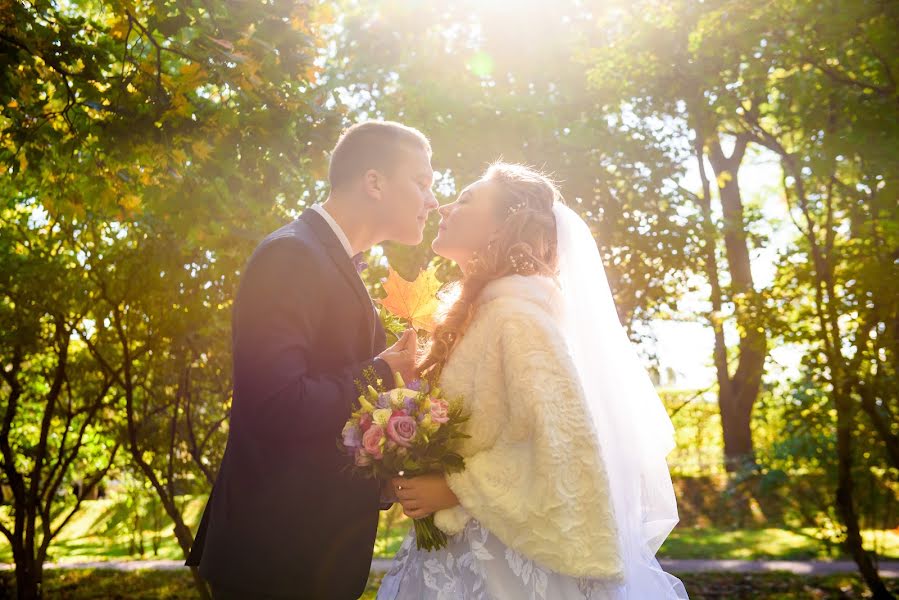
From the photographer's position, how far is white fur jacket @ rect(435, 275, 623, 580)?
2742 millimetres

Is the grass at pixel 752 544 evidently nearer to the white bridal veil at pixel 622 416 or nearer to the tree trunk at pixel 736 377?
the tree trunk at pixel 736 377

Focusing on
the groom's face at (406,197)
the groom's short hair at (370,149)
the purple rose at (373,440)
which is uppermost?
the groom's short hair at (370,149)

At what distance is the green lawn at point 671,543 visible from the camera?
1151 centimetres

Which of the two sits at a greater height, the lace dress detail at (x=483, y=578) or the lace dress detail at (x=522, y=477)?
the lace dress detail at (x=522, y=477)

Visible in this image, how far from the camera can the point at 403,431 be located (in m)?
2.71

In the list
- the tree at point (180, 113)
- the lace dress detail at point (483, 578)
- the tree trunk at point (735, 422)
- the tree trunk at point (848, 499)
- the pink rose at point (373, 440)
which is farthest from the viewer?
the tree trunk at point (735, 422)

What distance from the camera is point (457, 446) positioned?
2.94 m

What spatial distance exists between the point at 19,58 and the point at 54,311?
3532 millimetres

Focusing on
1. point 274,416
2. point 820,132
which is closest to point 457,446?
point 274,416

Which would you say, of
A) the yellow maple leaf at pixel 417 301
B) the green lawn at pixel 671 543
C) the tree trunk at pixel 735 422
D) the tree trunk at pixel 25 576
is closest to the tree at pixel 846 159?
the green lawn at pixel 671 543

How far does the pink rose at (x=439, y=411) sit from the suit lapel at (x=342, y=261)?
49 centimetres

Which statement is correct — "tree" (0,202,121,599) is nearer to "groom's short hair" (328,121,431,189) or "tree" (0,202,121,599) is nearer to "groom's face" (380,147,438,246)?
"groom's short hair" (328,121,431,189)

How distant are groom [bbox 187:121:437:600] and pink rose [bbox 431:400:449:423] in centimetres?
22

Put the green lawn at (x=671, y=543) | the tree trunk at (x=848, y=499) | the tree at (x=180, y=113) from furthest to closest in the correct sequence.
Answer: the green lawn at (x=671, y=543) → the tree trunk at (x=848, y=499) → the tree at (x=180, y=113)
